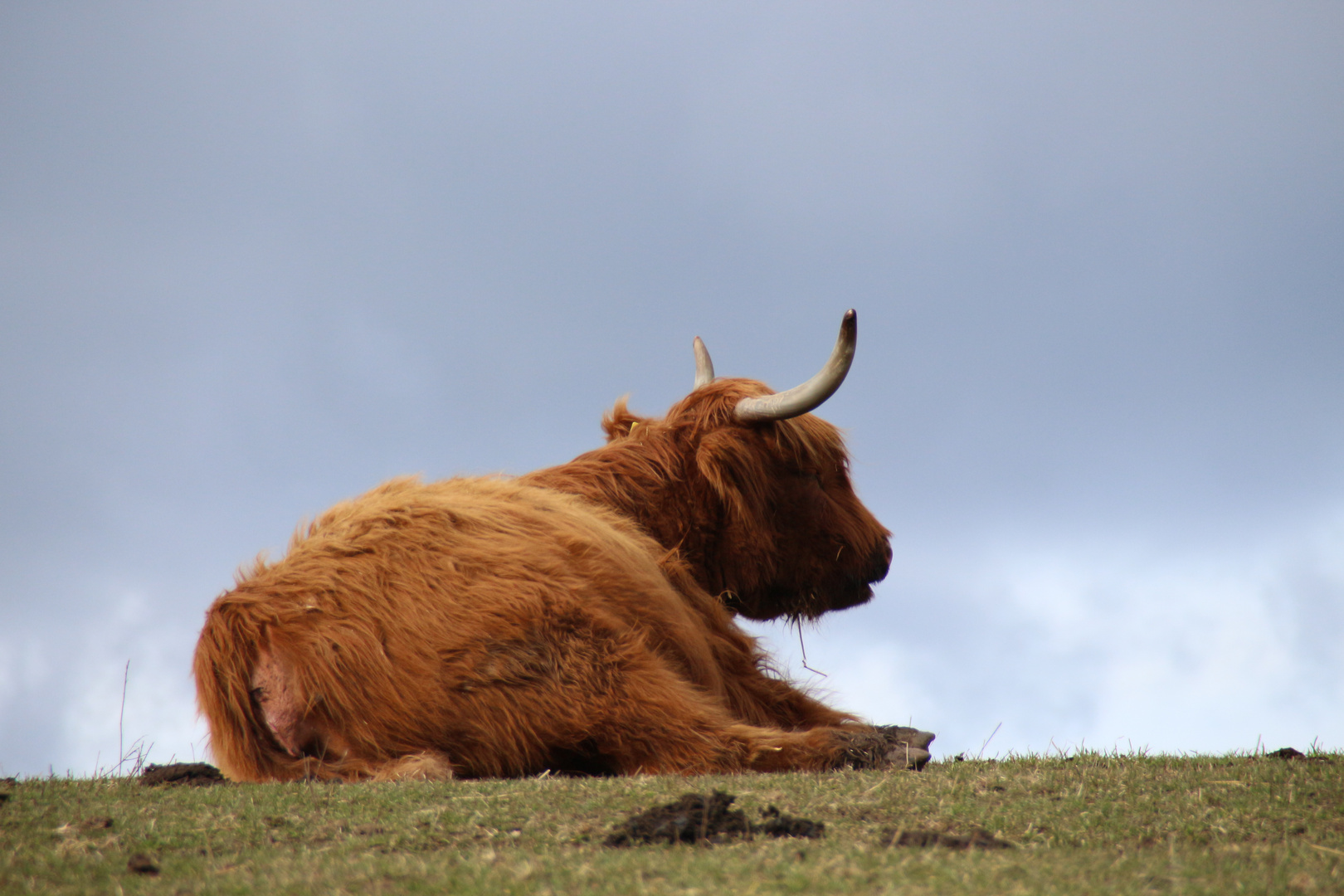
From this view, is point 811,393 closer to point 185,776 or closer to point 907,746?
point 907,746

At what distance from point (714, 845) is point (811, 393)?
305 cm

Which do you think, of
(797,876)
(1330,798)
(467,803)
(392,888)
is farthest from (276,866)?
(1330,798)

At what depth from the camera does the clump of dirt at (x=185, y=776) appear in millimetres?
4312

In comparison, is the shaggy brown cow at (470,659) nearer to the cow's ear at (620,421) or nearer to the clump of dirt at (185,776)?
the clump of dirt at (185,776)

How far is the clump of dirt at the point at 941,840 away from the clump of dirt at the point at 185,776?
2752 millimetres

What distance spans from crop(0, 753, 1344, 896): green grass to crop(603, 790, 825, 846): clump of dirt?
8cm

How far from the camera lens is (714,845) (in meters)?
2.74

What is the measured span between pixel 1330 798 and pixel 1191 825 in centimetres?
74

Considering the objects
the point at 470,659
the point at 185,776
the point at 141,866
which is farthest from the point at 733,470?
the point at 141,866

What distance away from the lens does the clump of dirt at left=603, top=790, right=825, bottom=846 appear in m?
2.80

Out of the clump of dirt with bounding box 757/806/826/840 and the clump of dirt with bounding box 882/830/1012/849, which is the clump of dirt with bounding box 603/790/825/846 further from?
the clump of dirt with bounding box 882/830/1012/849

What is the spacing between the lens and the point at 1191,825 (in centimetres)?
319

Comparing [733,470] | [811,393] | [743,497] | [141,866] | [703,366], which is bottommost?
[141,866]

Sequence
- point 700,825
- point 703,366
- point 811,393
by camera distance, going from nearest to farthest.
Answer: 1. point 700,825
2. point 811,393
3. point 703,366
